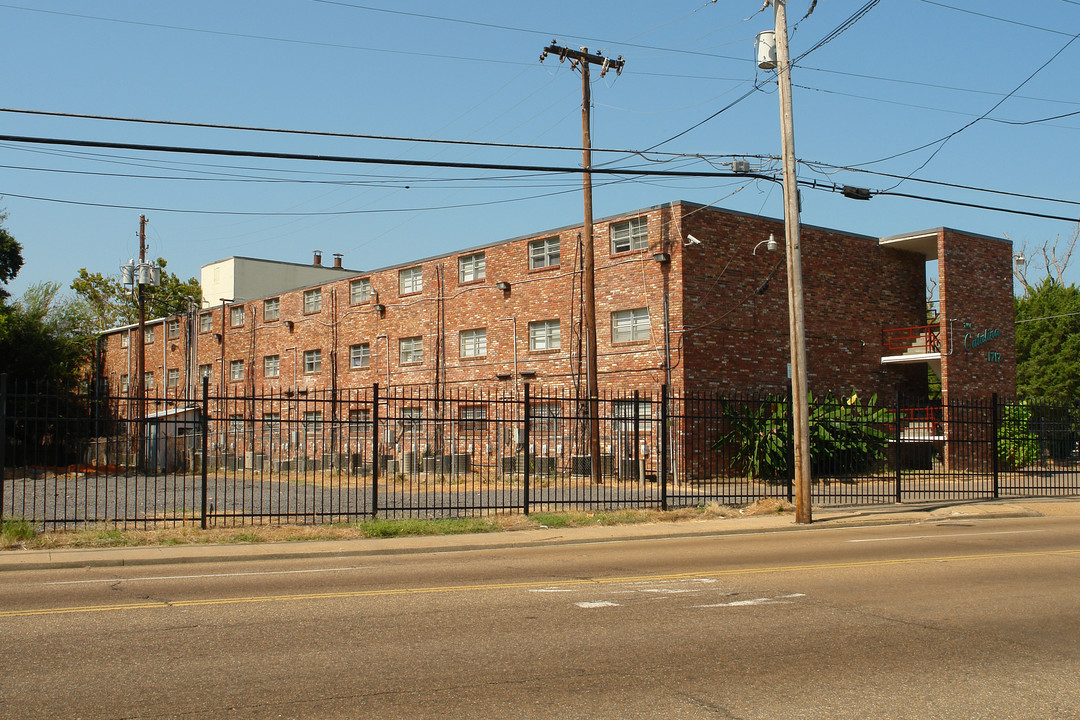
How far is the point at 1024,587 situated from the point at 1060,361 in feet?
167

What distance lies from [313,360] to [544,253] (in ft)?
55.4

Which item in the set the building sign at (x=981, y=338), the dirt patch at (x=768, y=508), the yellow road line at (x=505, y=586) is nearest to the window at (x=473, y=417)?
the dirt patch at (x=768, y=508)

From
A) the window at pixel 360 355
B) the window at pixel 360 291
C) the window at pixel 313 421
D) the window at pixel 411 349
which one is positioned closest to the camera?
the window at pixel 313 421

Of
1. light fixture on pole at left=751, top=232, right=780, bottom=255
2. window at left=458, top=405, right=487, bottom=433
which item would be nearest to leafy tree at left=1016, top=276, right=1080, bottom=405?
light fixture on pole at left=751, top=232, right=780, bottom=255

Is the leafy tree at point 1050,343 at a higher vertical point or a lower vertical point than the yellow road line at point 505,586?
higher

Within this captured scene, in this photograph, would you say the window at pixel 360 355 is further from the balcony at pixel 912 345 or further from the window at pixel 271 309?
the balcony at pixel 912 345

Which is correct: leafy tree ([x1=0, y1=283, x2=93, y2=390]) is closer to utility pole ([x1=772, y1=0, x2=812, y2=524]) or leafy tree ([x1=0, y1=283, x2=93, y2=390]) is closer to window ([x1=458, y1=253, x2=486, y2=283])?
window ([x1=458, y1=253, x2=486, y2=283])

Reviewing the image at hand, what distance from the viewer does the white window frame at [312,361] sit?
46.6 metres

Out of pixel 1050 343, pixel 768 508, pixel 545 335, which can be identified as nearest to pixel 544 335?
pixel 545 335

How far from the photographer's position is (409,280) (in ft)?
137

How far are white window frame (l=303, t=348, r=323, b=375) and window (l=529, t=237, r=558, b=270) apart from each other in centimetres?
1531

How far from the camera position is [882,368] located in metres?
35.5

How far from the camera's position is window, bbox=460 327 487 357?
125ft

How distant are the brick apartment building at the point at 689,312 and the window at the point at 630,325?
0.05m
